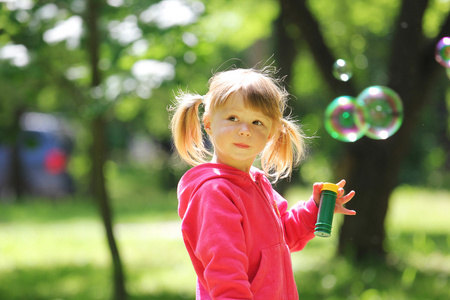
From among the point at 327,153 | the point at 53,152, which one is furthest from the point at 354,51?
the point at 53,152

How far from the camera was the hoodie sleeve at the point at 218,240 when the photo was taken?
5.97 feet

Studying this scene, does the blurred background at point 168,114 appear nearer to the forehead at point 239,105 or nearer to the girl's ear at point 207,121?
the girl's ear at point 207,121

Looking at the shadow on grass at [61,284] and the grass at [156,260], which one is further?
the shadow on grass at [61,284]

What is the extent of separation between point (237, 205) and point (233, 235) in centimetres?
11

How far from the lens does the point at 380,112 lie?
3314 mm

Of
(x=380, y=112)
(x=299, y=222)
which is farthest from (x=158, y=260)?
(x=299, y=222)

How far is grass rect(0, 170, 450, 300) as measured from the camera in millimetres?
5078

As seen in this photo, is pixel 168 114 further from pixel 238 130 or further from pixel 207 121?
pixel 238 130

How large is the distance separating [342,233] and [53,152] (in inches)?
339

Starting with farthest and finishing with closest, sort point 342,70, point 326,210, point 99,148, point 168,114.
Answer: point 168,114, point 99,148, point 342,70, point 326,210

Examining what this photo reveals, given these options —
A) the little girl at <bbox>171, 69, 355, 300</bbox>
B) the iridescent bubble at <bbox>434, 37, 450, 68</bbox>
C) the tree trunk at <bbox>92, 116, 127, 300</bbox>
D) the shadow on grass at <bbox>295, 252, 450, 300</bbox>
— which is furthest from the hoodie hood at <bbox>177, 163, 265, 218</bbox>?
the shadow on grass at <bbox>295, 252, 450, 300</bbox>

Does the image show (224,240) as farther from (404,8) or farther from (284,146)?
(404,8)

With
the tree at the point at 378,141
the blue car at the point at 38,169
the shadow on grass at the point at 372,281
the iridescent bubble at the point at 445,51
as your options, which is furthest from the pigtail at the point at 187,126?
the blue car at the point at 38,169

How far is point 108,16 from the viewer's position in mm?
4445
